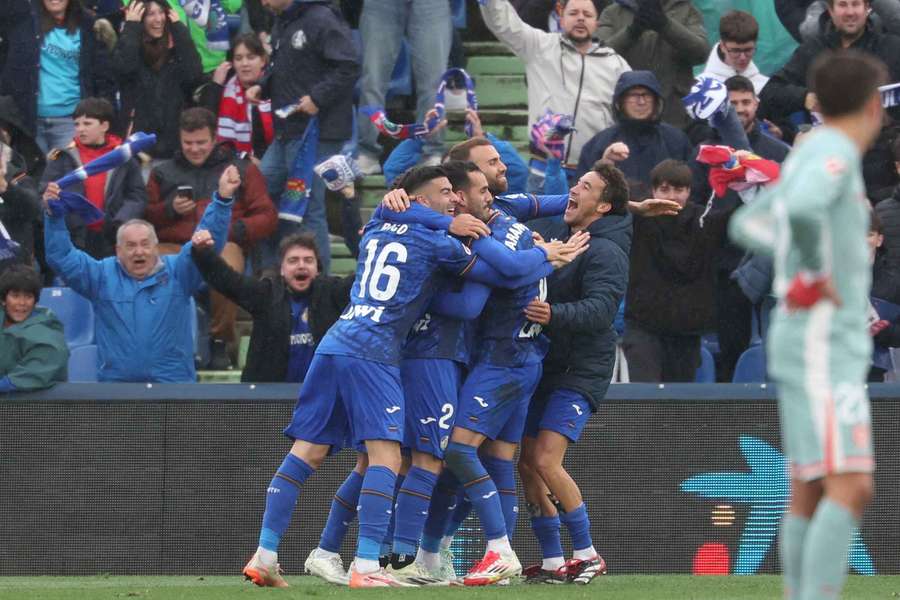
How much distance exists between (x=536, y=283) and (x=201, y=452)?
8.24 ft

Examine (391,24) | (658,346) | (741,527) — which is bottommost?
(741,527)

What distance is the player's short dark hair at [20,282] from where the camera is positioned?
10445mm

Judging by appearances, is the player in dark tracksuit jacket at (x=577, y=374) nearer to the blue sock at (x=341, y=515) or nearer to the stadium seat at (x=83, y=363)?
the blue sock at (x=341, y=515)

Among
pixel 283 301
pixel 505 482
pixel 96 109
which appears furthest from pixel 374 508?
pixel 96 109

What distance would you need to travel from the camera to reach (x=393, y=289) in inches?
326

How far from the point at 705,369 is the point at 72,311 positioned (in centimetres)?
443

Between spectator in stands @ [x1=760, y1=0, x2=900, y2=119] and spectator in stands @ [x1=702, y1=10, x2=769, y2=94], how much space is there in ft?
0.69

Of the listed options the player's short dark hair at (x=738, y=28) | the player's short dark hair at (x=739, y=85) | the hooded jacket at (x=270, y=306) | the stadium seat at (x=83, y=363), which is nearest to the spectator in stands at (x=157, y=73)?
the stadium seat at (x=83, y=363)

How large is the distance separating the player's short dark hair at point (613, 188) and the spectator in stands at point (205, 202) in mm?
3849

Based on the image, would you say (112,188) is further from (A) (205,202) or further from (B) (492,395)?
(B) (492,395)

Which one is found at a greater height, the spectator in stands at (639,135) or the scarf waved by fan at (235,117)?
the scarf waved by fan at (235,117)

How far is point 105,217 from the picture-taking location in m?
12.2

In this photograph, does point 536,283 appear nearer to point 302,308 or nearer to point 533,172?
point 302,308

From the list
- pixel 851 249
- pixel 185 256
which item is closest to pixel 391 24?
pixel 185 256
